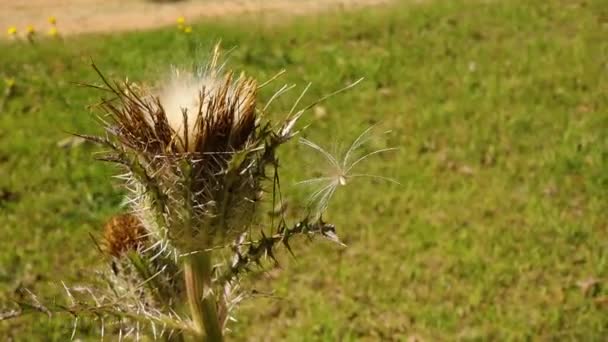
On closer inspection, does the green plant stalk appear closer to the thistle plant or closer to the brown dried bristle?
the thistle plant

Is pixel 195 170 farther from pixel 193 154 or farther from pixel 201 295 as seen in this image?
pixel 201 295

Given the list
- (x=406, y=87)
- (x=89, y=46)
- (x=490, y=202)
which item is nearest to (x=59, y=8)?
(x=89, y=46)

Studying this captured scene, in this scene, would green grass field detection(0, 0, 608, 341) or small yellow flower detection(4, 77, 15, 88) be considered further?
small yellow flower detection(4, 77, 15, 88)

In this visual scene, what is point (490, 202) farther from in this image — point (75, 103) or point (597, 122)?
point (75, 103)

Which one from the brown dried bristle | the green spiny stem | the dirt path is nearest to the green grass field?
the dirt path

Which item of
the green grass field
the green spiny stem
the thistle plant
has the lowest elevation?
the green grass field

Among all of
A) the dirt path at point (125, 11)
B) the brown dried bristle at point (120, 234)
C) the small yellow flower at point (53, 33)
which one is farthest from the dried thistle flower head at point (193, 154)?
the dirt path at point (125, 11)

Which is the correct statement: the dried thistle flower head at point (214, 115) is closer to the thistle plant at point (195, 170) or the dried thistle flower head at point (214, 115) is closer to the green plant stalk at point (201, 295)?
the thistle plant at point (195, 170)
